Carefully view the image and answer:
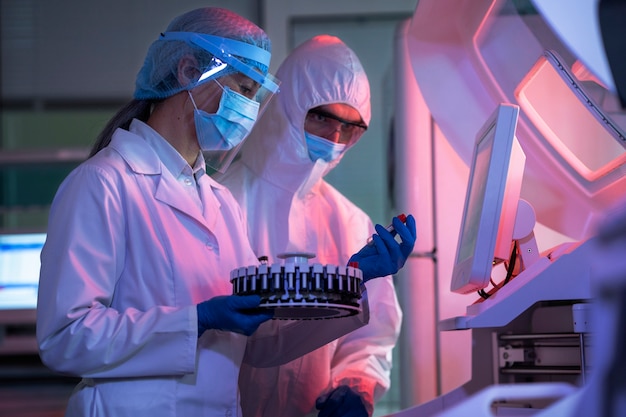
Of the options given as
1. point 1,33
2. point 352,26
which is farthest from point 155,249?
point 1,33

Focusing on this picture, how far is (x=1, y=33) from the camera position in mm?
4332

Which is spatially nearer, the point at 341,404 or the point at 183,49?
the point at 183,49

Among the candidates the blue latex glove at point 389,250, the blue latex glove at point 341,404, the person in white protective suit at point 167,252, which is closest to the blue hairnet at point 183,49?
the person in white protective suit at point 167,252

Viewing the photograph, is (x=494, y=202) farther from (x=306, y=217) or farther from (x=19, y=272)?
(x=19, y=272)

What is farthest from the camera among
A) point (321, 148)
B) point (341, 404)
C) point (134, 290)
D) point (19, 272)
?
point (19, 272)

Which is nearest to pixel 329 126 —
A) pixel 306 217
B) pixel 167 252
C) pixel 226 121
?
pixel 306 217

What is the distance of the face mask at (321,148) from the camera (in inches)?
85.7

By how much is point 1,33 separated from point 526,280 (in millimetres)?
3789

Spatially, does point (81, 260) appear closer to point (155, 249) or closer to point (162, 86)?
point (155, 249)

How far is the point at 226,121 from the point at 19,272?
2477 millimetres

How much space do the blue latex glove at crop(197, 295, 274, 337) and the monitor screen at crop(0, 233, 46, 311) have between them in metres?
2.55

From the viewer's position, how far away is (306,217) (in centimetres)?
220

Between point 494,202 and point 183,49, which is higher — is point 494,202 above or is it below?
below

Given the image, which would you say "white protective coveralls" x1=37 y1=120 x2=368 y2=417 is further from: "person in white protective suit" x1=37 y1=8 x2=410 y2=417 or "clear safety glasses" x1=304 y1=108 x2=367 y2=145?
"clear safety glasses" x1=304 y1=108 x2=367 y2=145
